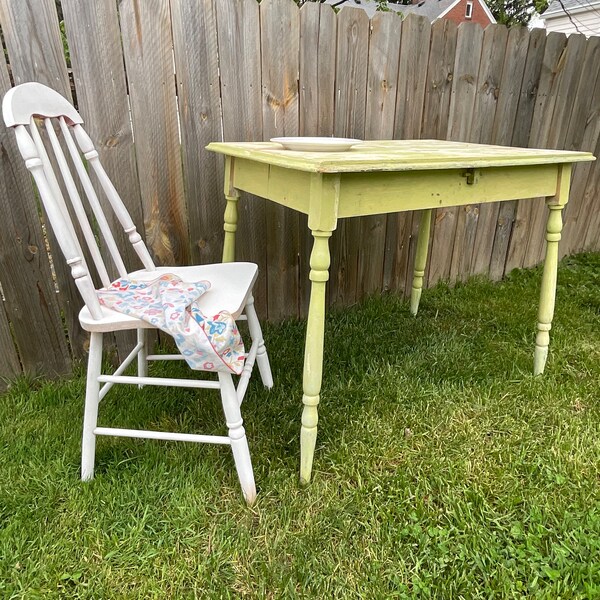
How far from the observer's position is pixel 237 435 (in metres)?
1.26

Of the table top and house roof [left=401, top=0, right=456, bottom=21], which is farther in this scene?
house roof [left=401, top=0, right=456, bottom=21]

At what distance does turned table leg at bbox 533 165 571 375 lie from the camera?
67.8 inches

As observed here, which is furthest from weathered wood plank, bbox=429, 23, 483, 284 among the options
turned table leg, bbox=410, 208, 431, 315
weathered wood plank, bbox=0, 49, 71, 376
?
weathered wood plank, bbox=0, 49, 71, 376

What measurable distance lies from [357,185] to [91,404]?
3.21ft

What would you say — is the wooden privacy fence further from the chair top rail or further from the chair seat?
the chair seat

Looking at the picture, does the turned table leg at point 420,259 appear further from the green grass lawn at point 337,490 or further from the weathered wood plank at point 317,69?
the weathered wood plank at point 317,69

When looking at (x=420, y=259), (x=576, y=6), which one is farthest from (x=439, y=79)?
(x=576, y=6)

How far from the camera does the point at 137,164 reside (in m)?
1.81

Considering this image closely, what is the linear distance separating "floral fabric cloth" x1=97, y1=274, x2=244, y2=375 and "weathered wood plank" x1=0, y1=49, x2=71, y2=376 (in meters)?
0.62

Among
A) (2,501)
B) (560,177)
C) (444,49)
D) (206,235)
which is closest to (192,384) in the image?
(2,501)

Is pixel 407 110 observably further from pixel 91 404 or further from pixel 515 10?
pixel 515 10

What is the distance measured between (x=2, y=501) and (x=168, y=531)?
49cm

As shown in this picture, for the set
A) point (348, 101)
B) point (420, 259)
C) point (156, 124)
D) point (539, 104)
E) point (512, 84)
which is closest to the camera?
point (156, 124)

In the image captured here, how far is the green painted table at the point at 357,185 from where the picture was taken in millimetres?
1189
